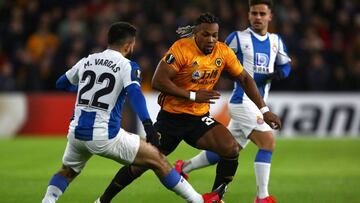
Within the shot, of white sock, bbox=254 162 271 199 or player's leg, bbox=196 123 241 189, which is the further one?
white sock, bbox=254 162 271 199

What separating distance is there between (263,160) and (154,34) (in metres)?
10.0

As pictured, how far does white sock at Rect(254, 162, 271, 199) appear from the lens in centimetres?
827

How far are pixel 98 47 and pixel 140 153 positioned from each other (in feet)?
36.5

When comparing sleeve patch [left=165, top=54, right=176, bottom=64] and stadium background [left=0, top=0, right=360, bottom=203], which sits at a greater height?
sleeve patch [left=165, top=54, right=176, bottom=64]

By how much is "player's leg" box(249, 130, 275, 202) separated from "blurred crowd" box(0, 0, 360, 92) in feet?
30.0

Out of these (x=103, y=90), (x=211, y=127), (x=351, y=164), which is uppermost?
(x=103, y=90)

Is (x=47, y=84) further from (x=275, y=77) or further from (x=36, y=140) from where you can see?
(x=275, y=77)

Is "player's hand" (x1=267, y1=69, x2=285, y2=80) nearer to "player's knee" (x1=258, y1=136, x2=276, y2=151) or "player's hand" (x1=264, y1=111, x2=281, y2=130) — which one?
"player's knee" (x1=258, y1=136, x2=276, y2=151)

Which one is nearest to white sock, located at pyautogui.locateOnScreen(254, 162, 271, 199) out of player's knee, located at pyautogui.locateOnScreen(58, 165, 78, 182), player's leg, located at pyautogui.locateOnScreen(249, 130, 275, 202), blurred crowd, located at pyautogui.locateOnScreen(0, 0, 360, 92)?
player's leg, located at pyautogui.locateOnScreen(249, 130, 275, 202)

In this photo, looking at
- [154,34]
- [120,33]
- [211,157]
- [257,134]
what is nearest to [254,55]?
[257,134]

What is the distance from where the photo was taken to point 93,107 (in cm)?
721

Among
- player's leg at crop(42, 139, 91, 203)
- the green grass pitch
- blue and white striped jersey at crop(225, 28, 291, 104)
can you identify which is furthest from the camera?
the green grass pitch

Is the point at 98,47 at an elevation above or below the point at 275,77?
below

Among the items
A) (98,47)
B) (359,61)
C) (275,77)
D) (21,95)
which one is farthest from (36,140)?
(275,77)
